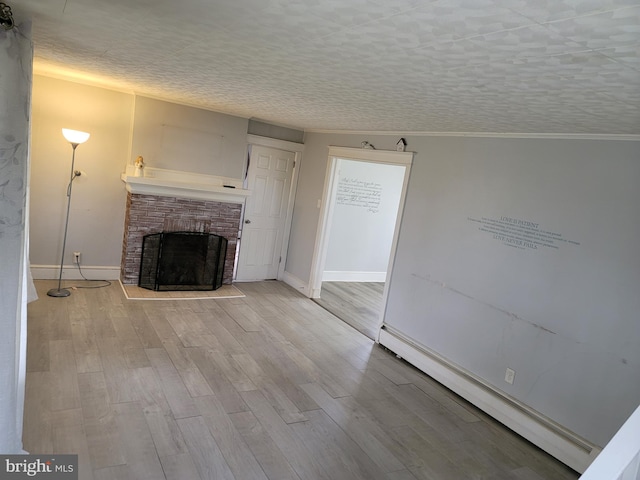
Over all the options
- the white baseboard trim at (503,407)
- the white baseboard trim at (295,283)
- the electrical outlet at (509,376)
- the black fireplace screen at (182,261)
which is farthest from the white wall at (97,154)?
the electrical outlet at (509,376)

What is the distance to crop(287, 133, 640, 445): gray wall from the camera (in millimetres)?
2939

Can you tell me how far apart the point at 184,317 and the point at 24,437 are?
2280 millimetres

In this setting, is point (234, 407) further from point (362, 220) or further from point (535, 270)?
point (362, 220)

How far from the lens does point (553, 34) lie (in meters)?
1.46

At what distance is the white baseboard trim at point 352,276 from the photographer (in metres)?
7.32

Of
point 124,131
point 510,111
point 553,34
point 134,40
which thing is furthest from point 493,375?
point 124,131

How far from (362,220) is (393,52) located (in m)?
5.47

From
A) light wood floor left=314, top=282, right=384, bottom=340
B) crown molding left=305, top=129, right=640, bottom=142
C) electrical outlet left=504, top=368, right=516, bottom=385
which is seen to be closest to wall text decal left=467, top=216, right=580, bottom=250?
crown molding left=305, top=129, right=640, bottom=142

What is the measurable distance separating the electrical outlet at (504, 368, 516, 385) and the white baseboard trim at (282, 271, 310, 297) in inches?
123

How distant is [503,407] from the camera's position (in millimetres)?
3551

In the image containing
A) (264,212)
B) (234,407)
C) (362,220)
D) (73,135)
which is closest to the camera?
(234,407)

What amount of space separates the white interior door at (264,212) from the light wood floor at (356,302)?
1023mm

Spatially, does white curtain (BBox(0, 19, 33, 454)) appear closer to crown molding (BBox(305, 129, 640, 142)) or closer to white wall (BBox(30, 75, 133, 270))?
white wall (BBox(30, 75, 133, 270))

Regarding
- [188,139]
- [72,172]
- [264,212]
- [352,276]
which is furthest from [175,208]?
[352,276]
